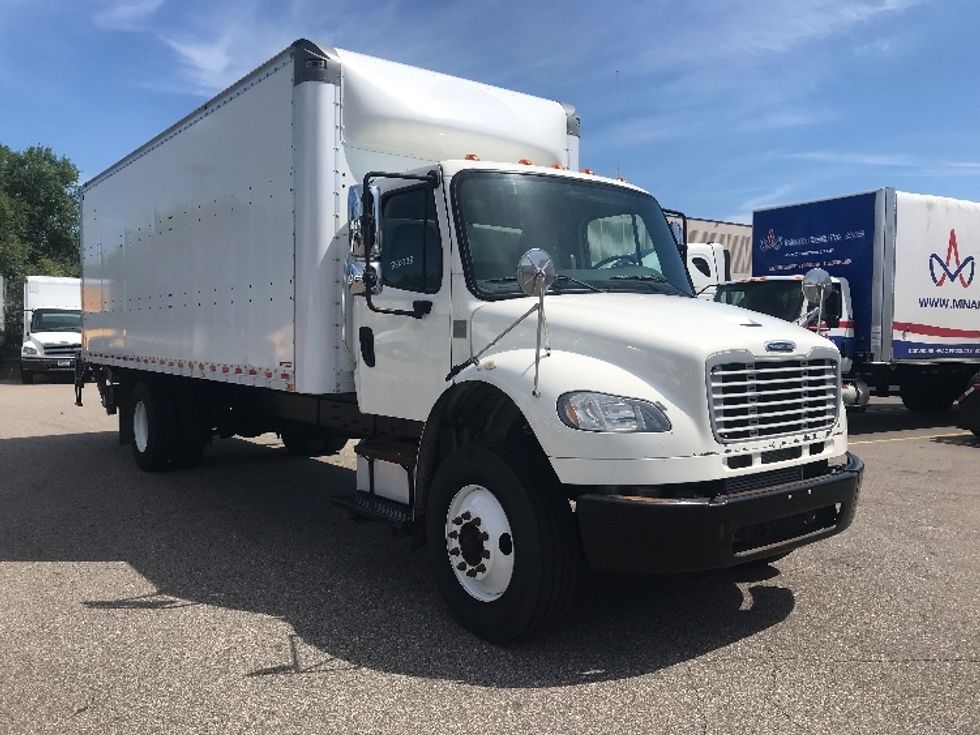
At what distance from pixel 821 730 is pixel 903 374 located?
12.1m

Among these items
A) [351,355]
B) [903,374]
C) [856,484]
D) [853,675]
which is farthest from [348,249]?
[903,374]

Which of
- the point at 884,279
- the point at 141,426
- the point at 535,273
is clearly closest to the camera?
the point at 535,273

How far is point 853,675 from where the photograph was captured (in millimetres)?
3736

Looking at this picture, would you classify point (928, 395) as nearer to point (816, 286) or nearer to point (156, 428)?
point (816, 286)

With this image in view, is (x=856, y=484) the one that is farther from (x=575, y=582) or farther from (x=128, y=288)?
(x=128, y=288)

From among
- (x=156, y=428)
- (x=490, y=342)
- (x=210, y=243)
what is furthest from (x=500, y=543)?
(x=156, y=428)

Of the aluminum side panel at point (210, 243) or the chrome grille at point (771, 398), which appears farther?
the aluminum side panel at point (210, 243)

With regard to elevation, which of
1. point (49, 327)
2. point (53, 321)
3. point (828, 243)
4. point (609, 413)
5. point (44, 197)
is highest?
point (44, 197)

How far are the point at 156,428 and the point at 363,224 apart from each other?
16.7 ft

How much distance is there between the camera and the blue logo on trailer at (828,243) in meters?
12.8

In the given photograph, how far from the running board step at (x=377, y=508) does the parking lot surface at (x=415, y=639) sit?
0.47 metres

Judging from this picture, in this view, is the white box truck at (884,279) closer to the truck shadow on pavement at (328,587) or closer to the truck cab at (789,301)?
the truck cab at (789,301)

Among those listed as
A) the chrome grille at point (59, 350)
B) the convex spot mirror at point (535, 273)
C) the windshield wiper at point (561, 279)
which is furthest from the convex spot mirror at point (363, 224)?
the chrome grille at point (59, 350)

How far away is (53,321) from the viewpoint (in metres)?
24.9
